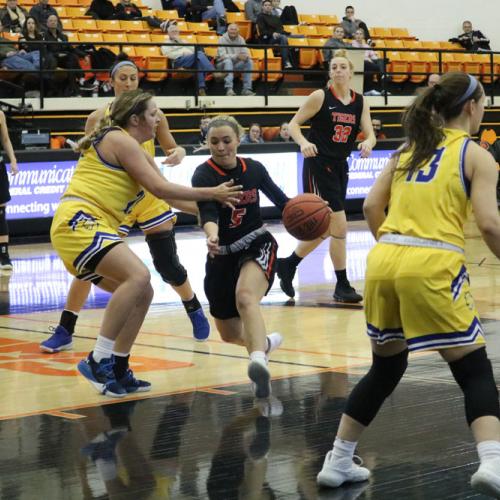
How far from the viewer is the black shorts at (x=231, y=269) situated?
6.49 meters

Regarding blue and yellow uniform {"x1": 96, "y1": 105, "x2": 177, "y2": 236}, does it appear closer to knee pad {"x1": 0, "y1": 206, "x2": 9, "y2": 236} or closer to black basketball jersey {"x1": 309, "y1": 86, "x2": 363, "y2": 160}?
black basketball jersey {"x1": 309, "y1": 86, "x2": 363, "y2": 160}

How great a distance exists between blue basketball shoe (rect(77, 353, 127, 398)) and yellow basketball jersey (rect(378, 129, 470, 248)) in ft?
8.18

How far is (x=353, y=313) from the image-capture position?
9164mm

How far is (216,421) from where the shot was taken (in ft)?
18.3

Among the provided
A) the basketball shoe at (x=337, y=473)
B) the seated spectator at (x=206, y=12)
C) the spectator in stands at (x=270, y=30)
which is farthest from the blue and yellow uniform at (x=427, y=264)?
the seated spectator at (x=206, y=12)

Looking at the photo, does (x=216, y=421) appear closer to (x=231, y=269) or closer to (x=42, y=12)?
(x=231, y=269)

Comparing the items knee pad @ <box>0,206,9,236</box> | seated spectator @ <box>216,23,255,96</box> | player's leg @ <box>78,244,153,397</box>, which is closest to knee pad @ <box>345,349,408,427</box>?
player's leg @ <box>78,244,153,397</box>

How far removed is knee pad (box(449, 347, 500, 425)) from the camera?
4.01 metres

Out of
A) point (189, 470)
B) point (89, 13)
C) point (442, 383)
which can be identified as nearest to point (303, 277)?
point (442, 383)

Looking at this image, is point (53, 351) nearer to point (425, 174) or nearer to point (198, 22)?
point (425, 174)

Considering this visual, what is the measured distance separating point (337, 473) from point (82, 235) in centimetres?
245

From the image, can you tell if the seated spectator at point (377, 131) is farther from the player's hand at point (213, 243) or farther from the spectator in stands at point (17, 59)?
the player's hand at point (213, 243)

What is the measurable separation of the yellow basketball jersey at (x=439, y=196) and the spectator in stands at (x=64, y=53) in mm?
14511

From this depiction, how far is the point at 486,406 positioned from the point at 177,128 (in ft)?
52.6
